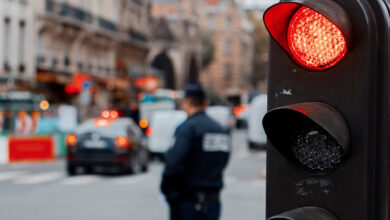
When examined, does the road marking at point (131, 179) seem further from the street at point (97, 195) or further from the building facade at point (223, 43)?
the building facade at point (223, 43)

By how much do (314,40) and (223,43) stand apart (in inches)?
4365

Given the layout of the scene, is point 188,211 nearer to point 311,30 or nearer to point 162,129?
point 311,30

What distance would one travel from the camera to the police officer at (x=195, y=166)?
20.6 feet

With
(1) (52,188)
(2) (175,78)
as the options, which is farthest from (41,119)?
(2) (175,78)

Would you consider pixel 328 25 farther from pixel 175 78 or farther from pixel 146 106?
pixel 175 78

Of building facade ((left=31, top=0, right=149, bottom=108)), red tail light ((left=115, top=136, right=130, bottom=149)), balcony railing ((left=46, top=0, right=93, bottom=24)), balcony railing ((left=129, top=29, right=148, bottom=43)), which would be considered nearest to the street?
red tail light ((left=115, top=136, right=130, bottom=149))

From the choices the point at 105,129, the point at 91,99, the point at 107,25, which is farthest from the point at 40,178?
→ the point at 107,25

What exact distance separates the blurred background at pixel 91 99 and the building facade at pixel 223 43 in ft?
46.7

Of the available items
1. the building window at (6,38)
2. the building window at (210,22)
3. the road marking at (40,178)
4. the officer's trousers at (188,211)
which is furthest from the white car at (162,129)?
the building window at (210,22)

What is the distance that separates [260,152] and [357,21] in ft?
108

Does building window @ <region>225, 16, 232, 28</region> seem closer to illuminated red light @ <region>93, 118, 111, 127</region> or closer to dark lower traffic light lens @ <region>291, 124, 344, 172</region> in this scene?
illuminated red light @ <region>93, 118, 111, 127</region>

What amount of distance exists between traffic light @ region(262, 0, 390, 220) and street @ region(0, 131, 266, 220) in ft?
24.5

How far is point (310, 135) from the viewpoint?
2.07m

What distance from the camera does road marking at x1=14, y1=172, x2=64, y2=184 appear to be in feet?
61.8
